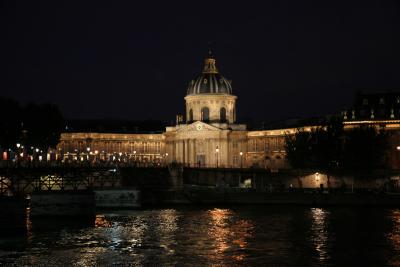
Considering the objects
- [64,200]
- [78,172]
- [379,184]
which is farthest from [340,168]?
[64,200]

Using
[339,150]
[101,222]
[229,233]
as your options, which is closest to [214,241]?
[229,233]

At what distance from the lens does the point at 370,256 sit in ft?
227

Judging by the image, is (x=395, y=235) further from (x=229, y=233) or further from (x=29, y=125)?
(x=29, y=125)

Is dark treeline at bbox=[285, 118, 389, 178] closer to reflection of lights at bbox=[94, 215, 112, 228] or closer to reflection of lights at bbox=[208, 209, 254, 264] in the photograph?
reflection of lights at bbox=[208, 209, 254, 264]

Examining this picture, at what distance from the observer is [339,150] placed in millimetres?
146250

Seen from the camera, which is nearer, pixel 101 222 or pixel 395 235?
pixel 395 235

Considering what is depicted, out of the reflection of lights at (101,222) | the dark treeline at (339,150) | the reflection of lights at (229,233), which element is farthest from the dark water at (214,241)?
the dark treeline at (339,150)

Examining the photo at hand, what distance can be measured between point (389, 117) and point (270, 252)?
104425mm

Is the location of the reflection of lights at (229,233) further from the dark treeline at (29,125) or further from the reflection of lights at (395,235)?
the dark treeline at (29,125)

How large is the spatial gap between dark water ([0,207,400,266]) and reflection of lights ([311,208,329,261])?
8cm

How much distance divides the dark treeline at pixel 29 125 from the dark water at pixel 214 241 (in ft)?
131

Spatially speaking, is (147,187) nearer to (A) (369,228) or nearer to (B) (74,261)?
(A) (369,228)

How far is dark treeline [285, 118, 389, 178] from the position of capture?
143 metres

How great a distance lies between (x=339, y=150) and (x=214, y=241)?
7208 cm
